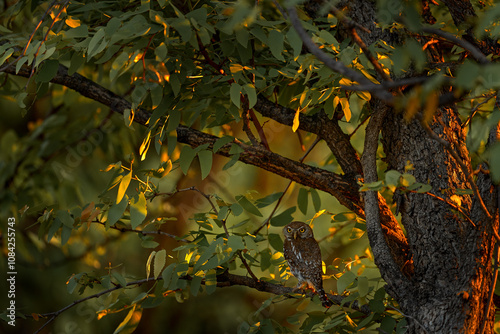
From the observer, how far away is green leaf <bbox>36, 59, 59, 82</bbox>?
41.1 inches

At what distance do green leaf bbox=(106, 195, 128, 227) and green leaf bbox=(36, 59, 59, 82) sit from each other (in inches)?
11.6

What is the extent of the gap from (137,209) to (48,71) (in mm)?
343

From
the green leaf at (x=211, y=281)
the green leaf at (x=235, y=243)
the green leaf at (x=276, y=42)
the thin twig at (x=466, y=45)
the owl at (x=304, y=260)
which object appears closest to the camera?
the thin twig at (x=466, y=45)

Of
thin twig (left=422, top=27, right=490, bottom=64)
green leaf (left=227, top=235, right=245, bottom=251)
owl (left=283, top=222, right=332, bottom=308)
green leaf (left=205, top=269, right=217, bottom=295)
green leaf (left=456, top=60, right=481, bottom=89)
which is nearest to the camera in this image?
green leaf (left=456, top=60, right=481, bottom=89)

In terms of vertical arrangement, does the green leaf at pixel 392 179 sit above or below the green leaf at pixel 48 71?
above

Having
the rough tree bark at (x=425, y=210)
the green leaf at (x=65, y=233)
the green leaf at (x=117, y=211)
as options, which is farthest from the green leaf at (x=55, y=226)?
the rough tree bark at (x=425, y=210)

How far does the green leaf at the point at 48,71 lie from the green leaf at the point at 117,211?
294 mm

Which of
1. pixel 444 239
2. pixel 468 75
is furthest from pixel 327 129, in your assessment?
pixel 468 75

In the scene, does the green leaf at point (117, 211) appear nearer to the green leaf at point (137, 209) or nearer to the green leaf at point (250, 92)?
the green leaf at point (137, 209)

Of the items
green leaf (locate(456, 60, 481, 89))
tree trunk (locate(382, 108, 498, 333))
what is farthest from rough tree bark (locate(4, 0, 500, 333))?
green leaf (locate(456, 60, 481, 89))

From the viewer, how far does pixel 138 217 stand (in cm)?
94

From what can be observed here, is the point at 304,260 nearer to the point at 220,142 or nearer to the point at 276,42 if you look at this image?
the point at 220,142

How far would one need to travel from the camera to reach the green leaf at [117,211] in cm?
96

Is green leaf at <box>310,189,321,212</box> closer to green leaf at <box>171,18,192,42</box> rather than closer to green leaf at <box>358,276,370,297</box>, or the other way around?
green leaf at <box>358,276,370,297</box>
